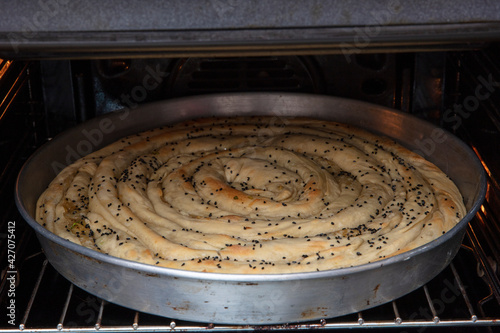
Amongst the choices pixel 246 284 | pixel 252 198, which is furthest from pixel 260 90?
pixel 246 284

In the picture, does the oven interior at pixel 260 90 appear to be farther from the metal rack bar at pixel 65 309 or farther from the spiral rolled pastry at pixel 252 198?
the spiral rolled pastry at pixel 252 198

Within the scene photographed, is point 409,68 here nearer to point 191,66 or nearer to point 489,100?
point 489,100

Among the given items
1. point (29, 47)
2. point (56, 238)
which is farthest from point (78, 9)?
point (56, 238)

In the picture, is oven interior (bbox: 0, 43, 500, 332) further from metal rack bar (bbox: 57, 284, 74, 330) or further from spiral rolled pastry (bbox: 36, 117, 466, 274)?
spiral rolled pastry (bbox: 36, 117, 466, 274)

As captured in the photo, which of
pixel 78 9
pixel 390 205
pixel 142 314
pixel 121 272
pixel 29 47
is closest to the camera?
pixel 78 9

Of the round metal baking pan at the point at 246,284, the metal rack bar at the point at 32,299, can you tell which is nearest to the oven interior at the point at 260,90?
the metal rack bar at the point at 32,299

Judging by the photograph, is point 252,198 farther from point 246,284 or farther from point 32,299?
point 32,299

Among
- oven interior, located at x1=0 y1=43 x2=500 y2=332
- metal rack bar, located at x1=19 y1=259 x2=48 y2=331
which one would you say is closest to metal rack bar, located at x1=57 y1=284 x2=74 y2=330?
oven interior, located at x1=0 y1=43 x2=500 y2=332
